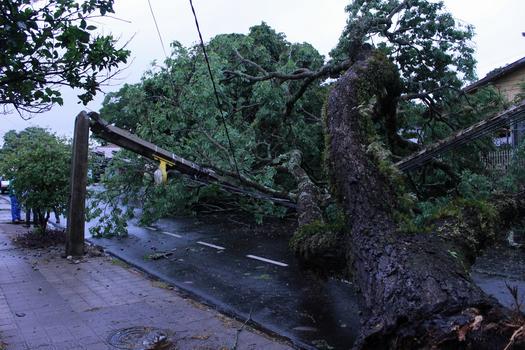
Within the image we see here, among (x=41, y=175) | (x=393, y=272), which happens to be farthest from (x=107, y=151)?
(x=393, y=272)

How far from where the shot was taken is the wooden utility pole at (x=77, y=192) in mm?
9531

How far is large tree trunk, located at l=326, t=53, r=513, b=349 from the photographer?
2.74 metres

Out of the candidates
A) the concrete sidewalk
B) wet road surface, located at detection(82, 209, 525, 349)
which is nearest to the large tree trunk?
wet road surface, located at detection(82, 209, 525, 349)

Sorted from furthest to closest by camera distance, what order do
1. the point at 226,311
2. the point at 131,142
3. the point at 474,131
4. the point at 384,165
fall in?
the point at 131,142
the point at 226,311
the point at 474,131
the point at 384,165

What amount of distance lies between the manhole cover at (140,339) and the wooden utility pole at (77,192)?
4.92 meters

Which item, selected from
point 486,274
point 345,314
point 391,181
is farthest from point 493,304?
point 486,274

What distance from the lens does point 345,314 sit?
614cm

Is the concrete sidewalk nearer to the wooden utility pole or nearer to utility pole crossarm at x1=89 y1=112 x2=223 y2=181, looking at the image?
the wooden utility pole

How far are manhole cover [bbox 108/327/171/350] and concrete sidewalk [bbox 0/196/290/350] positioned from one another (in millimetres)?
10

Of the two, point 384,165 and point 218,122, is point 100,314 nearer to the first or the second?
point 384,165

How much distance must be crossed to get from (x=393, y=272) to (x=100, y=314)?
3948 mm

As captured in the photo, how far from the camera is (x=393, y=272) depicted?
343cm

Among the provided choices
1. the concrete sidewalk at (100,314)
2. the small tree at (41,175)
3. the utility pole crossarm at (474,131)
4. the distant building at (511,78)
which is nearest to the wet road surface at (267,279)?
the concrete sidewalk at (100,314)

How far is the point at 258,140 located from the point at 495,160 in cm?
541
